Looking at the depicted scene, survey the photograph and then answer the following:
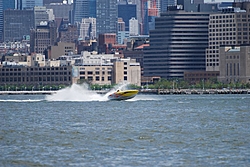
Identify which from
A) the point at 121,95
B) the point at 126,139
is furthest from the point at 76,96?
the point at 126,139

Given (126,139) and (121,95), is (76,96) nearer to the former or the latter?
(121,95)

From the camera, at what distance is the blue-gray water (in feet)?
230

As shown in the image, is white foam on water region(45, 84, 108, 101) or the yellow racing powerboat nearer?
the yellow racing powerboat

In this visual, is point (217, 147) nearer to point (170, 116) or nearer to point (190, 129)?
point (190, 129)

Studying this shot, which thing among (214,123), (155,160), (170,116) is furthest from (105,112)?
(155,160)

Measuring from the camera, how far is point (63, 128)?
3701 inches

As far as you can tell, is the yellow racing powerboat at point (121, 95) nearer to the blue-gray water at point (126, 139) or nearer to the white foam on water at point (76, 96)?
the white foam on water at point (76, 96)

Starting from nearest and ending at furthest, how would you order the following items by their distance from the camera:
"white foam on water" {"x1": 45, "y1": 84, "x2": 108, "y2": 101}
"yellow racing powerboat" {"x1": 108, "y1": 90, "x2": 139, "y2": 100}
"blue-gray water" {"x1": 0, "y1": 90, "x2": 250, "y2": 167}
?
"blue-gray water" {"x1": 0, "y1": 90, "x2": 250, "y2": 167}
"yellow racing powerboat" {"x1": 108, "y1": 90, "x2": 139, "y2": 100}
"white foam on water" {"x1": 45, "y1": 84, "x2": 108, "y2": 101}

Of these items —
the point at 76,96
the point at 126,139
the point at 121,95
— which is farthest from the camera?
the point at 76,96

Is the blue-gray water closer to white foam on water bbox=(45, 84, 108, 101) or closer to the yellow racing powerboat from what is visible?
the yellow racing powerboat

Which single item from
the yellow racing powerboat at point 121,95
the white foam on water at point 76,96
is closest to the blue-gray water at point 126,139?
the yellow racing powerboat at point 121,95

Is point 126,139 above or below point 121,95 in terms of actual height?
above

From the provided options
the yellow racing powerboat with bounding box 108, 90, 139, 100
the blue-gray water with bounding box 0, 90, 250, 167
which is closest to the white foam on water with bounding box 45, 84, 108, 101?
the yellow racing powerboat with bounding box 108, 90, 139, 100

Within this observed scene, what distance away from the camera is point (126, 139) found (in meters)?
81.9
